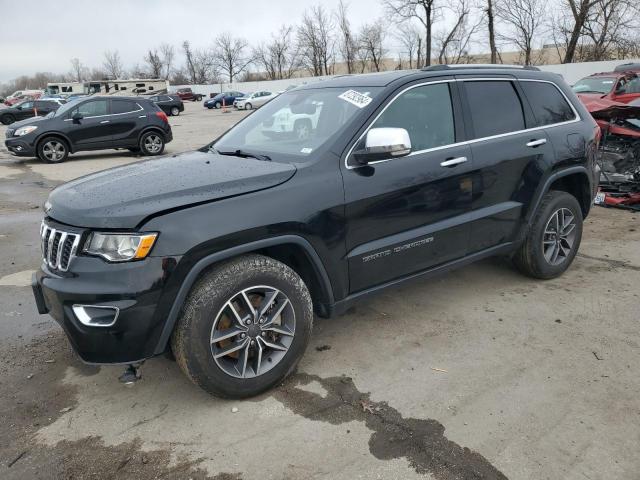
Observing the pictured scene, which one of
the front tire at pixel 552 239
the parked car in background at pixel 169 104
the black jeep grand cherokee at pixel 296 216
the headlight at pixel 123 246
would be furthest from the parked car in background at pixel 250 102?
the headlight at pixel 123 246

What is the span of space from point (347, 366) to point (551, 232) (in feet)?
7.65

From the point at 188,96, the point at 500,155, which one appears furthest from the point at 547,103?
the point at 188,96

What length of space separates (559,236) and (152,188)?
3517 mm

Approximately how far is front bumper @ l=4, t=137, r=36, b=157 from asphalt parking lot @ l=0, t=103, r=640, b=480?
10.1 meters

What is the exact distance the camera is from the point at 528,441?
2543mm

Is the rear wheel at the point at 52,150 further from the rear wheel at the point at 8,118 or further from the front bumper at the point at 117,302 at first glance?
the rear wheel at the point at 8,118

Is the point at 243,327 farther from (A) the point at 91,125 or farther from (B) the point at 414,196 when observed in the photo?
(A) the point at 91,125

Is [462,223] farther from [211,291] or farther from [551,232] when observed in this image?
[211,291]

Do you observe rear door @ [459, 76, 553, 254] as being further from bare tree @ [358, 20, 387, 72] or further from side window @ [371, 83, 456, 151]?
bare tree @ [358, 20, 387, 72]

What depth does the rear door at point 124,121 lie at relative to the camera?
13.2 m

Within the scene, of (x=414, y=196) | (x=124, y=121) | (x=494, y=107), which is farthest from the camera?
(x=124, y=121)

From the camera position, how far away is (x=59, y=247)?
8.63ft

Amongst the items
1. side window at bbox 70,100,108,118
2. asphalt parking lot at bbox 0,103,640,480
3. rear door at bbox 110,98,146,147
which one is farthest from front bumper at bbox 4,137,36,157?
asphalt parking lot at bbox 0,103,640,480

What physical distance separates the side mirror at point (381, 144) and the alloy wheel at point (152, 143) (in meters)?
11.9
